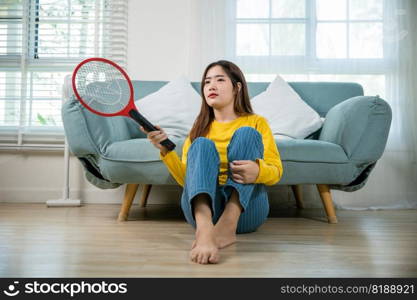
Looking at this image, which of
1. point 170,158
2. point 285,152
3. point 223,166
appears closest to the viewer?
point 170,158

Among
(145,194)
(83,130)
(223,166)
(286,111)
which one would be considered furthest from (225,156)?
(145,194)

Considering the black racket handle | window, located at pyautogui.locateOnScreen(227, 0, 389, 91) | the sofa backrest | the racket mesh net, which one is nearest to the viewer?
the black racket handle

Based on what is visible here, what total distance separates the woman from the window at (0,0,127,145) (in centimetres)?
156

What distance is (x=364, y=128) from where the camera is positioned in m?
2.05

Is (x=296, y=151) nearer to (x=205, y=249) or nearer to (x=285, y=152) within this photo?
(x=285, y=152)

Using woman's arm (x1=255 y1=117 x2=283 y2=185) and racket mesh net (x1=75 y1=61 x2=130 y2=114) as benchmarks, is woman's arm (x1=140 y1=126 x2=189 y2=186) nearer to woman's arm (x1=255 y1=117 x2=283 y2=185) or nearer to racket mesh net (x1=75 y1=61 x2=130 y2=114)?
racket mesh net (x1=75 y1=61 x2=130 y2=114)

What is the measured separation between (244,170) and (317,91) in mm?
1446

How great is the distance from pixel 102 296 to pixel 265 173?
74 centimetres

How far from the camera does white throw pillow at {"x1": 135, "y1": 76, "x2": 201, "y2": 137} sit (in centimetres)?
238

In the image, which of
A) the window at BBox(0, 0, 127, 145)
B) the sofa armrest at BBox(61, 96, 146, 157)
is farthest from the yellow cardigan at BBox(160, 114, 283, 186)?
the window at BBox(0, 0, 127, 145)

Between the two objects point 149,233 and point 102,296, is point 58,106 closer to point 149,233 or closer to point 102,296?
point 149,233

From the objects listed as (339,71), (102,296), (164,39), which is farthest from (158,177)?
(339,71)

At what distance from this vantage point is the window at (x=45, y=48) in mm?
3064

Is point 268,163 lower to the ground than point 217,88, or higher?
lower
